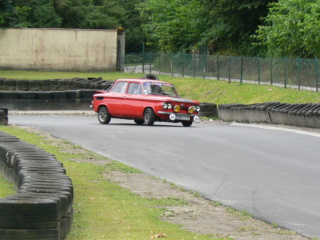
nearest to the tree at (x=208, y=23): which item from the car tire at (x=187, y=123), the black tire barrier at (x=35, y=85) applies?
the black tire barrier at (x=35, y=85)

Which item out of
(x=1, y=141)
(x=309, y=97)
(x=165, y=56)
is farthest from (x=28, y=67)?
(x=1, y=141)

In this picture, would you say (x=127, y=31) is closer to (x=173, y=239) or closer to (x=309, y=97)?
(x=309, y=97)

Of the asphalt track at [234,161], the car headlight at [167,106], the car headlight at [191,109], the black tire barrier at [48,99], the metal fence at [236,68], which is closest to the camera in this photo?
the asphalt track at [234,161]

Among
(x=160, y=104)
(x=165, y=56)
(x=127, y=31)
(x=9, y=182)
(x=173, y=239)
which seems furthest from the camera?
(x=127, y=31)

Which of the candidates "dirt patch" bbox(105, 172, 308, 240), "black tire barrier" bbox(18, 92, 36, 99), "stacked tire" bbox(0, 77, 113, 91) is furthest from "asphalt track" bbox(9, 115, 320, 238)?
"stacked tire" bbox(0, 77, 113, 91)

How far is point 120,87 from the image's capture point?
26.0 metres

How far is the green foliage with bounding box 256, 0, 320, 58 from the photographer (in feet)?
122

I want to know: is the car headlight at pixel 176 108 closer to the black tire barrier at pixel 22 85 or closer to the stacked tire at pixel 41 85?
the stacked tire at pixel 41 85

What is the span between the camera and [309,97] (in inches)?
1259

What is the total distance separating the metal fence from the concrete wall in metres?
2.50

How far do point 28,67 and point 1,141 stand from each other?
135 ft

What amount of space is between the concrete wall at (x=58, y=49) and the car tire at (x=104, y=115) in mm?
28105

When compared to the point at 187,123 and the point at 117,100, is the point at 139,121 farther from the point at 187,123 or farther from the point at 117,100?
the point at 187,123

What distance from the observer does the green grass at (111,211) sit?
26.1ft
